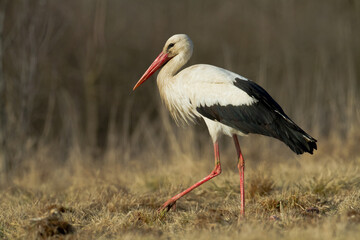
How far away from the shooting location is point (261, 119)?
166 inches

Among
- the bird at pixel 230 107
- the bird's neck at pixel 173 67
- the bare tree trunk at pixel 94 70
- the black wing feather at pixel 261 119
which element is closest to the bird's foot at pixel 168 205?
the bird at pixel 230 107

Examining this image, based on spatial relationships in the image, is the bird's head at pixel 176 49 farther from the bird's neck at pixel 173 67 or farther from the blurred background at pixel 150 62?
the blurred background at pixel 150 62

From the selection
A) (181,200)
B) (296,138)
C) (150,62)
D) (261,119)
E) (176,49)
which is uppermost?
(176,49)

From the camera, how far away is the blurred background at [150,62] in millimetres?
7633

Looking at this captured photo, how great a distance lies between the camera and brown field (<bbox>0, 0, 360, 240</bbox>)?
359cm

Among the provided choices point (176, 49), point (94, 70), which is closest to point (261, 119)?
point (176, 49)

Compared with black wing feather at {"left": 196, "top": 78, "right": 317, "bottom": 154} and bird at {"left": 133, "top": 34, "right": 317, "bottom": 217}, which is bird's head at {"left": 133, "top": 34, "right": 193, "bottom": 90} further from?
black wing feather at {"left": 196, "top": 78, "right": 317, "bottom": 154}

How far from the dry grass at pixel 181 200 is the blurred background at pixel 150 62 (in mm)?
622

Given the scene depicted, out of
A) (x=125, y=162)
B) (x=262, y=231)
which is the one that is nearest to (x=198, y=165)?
(x=125, y=162)

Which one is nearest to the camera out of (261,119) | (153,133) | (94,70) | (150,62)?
(261,119)

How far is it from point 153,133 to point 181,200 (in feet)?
15.0

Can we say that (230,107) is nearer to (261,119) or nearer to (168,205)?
(261,119)

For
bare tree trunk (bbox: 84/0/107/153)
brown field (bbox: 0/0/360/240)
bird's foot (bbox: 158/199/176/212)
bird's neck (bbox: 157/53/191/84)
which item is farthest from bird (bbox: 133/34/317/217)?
bare tree trunk (bbox: 84/0/107/153)

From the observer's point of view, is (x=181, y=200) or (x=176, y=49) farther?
(x=176, y=49)
